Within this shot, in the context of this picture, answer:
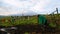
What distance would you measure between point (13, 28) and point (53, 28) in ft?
5.73

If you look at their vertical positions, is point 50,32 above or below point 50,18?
below

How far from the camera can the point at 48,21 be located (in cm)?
823

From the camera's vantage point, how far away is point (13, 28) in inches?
320

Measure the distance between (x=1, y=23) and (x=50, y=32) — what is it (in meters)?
2.18

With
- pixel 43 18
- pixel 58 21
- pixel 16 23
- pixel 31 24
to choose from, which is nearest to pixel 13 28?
pixel 16 23

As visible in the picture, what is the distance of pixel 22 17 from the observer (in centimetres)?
840

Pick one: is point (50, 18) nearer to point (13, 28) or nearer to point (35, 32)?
point (35, 32)

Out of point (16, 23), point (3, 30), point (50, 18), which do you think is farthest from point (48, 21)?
point (3, 30)

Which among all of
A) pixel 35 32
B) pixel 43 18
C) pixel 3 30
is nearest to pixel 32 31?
pixel 35 32

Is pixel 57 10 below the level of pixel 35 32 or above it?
above

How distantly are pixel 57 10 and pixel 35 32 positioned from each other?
141cm

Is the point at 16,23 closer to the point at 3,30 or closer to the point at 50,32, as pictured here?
the point at 3,30

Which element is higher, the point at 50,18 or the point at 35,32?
the point at 50,18

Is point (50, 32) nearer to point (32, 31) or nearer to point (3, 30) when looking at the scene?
point (32, 31)
